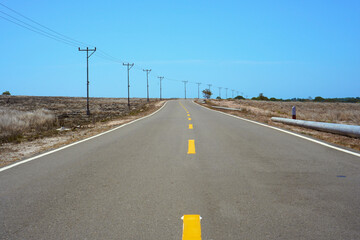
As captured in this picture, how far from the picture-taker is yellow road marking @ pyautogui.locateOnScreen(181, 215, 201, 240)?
3.41 metres

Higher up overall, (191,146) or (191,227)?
(191,146)

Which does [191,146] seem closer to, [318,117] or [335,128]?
[335,128]

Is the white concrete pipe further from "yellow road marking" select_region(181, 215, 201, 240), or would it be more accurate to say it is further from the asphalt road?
"yellow road marking" select_region(181, 215, 201, 240)

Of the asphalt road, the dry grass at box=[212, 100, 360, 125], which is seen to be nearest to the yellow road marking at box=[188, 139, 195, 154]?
the asphalt road

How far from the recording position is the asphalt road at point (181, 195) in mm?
3602

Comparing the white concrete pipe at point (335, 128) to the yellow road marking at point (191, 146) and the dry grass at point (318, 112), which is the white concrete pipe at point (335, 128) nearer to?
the yellow road marking at point (191, 146)

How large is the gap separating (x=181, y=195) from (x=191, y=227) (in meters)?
1.16

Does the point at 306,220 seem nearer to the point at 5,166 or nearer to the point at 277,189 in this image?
the point at 277,189

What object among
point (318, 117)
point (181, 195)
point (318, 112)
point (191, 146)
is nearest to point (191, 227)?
point (181, 195)

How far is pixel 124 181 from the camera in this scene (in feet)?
18.4

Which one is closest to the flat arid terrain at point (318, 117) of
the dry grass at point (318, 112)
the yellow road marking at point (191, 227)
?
the dry grass at point (318, 112)

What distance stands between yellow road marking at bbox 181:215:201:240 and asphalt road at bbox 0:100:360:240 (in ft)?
0.23

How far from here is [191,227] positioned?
363 cm

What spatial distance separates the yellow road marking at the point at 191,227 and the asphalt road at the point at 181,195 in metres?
0.07
